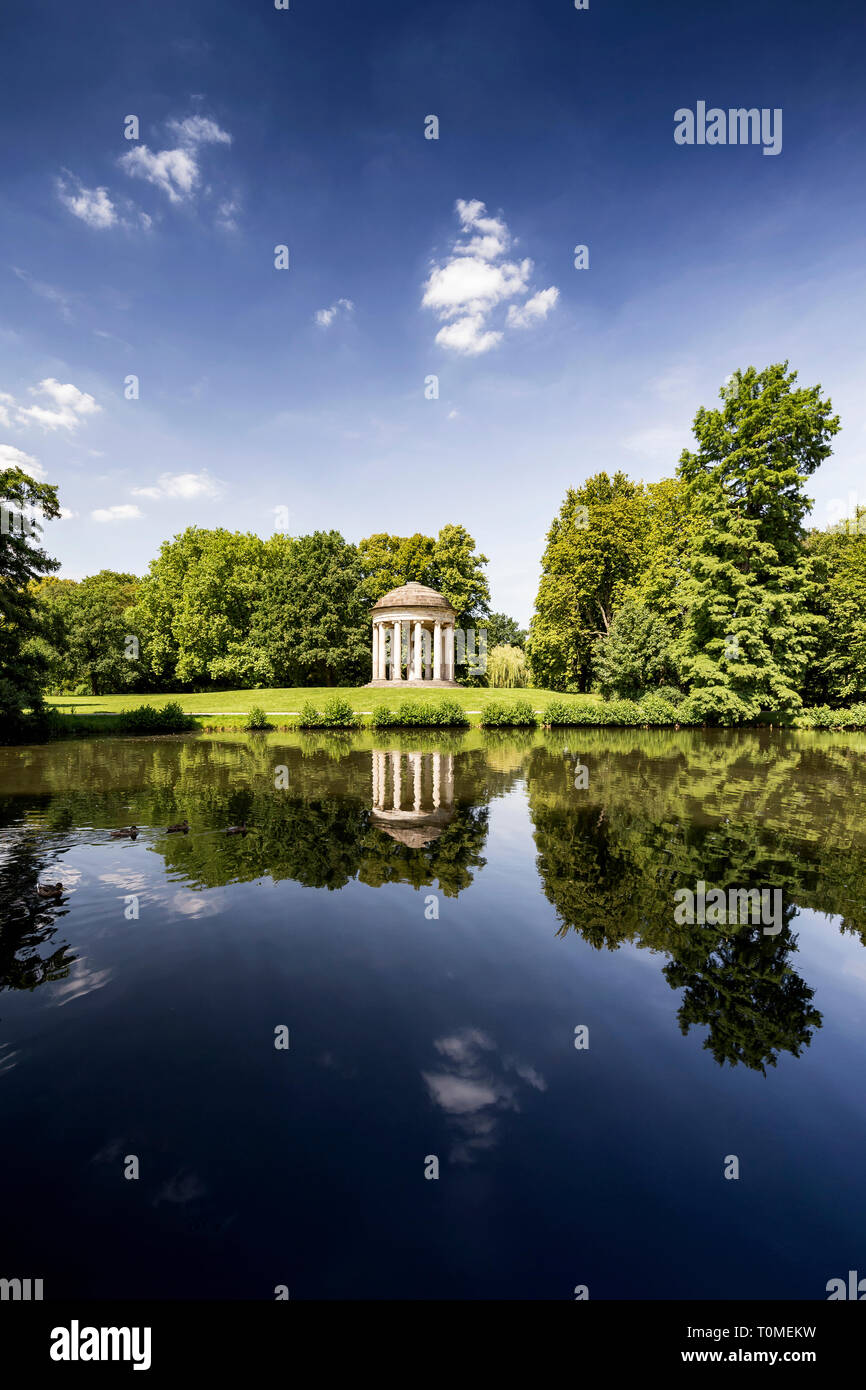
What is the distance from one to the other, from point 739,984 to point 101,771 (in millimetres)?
19455

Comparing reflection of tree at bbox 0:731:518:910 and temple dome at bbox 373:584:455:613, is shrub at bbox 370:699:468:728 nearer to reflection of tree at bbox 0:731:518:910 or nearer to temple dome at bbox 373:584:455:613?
reflection of tree at bbox 0:731:518:910

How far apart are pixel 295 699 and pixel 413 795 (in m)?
27.5

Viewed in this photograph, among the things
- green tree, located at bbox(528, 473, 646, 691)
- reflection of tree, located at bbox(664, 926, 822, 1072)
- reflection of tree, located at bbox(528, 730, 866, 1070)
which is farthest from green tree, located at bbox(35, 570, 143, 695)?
reflection of tree, located at bbox(664, 926, 822, 1072)

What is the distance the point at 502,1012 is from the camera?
217 inches

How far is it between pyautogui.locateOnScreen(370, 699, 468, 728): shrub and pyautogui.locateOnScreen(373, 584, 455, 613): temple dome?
14.3m

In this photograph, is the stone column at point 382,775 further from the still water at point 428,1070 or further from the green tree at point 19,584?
the green tree at point 19,584


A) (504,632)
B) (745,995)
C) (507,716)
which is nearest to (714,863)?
(745,995)

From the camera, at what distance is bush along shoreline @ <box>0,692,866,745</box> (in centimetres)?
3278

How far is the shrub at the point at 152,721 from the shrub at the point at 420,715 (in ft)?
36.6

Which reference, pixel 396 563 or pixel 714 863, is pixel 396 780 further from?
pixel 396 563

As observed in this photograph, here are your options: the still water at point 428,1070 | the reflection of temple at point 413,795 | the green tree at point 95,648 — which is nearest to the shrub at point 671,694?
the reflection of temple at point 413,795

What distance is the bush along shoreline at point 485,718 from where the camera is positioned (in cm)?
3278

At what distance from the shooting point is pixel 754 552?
1287 inches
